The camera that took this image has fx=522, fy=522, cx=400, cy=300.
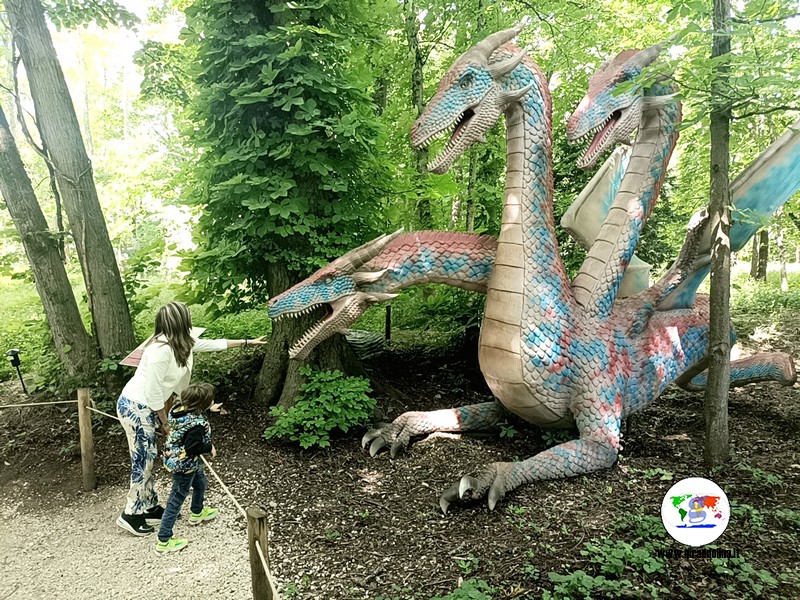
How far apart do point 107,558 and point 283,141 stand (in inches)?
123

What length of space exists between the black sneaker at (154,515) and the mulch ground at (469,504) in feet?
1.49

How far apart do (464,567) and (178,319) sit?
2.11m

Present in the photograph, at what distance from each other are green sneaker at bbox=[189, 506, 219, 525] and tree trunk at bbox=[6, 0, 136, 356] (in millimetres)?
2096

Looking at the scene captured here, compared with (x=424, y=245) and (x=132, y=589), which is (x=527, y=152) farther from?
(x=132, y=589)

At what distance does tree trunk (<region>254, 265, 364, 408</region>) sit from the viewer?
4520 mm

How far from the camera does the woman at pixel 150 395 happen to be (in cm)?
313

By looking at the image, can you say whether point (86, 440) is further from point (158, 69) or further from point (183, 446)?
point (158, 69)

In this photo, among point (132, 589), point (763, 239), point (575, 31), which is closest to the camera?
point (132, 589)

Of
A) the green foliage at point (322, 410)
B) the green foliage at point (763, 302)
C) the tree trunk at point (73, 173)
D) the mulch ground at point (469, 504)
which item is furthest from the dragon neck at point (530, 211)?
the green foliage at point (763, 302)

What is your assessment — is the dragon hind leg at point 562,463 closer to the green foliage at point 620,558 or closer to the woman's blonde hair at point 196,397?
the green foliage at point 620,558

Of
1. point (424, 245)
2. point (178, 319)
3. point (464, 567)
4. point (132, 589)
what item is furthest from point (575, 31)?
point (132, 589)

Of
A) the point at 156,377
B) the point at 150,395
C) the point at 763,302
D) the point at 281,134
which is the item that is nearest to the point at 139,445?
the point at 150,395

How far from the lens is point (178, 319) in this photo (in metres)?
3.13

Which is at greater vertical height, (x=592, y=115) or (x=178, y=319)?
(x=592, y=115)
